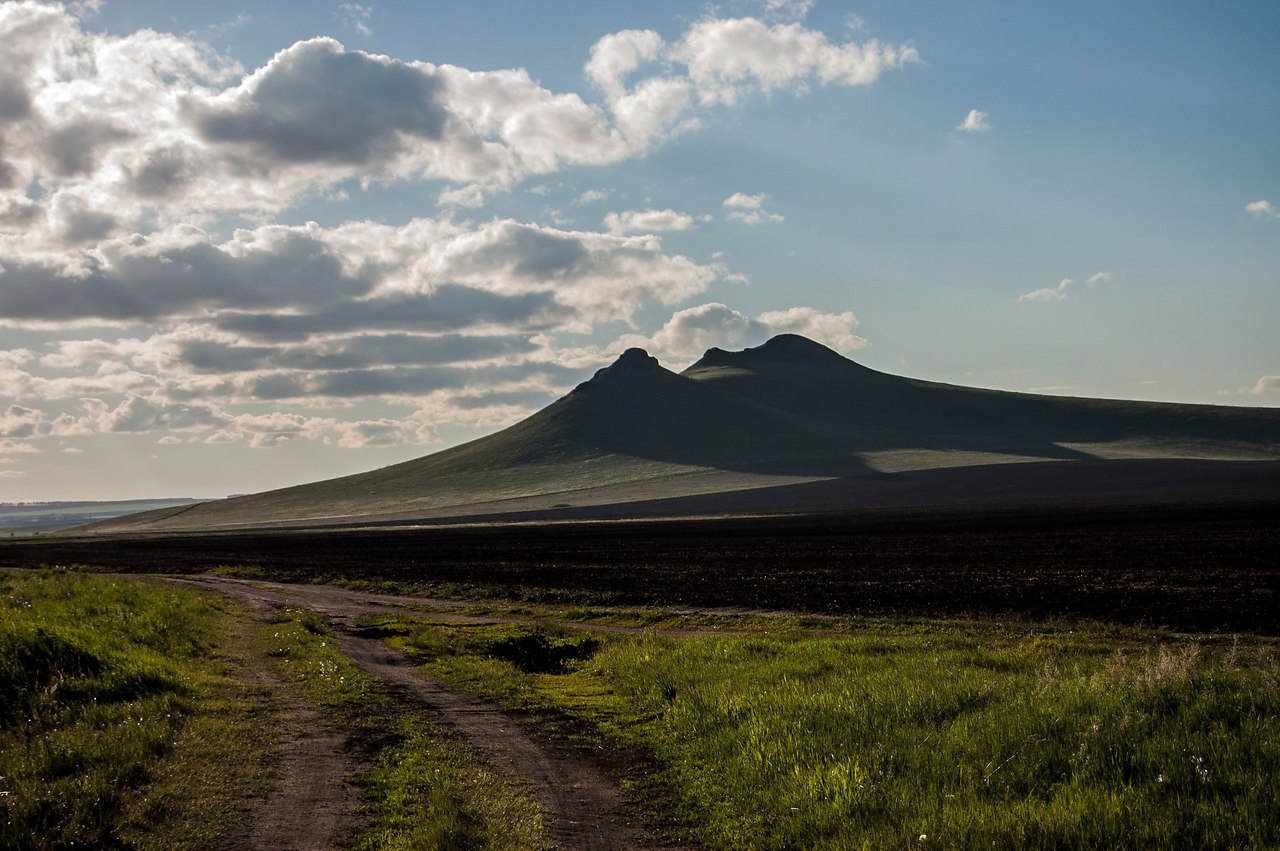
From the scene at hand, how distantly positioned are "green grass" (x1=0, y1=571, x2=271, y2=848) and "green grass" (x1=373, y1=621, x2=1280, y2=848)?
5.29m

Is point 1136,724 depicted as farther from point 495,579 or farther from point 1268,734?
point 495,579

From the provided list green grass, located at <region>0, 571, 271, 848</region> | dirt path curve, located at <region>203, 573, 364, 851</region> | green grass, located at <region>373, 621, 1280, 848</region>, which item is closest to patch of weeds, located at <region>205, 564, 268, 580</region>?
green grass, located at <region>0, 571, 271, 848</region>

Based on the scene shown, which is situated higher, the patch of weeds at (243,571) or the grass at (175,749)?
the grass at (175,749)

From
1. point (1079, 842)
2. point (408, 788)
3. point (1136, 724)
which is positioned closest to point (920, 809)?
point (1079, 842)

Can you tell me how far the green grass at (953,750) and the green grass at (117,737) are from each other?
529 centimetres

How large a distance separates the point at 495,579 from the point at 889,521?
7191cm

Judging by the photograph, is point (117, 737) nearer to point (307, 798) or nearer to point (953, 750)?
point (307, 798)

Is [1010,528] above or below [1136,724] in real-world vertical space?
below

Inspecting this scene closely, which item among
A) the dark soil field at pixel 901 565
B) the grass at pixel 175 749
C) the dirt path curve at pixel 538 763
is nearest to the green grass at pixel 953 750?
the dirt path curve at pixel 538 763

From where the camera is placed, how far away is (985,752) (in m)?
11.2

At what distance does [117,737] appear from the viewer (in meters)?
13.3

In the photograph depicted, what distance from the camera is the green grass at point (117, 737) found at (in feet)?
33.5

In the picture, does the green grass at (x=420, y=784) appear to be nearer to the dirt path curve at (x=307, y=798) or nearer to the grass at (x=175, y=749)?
the grass at (x=175, y=749)

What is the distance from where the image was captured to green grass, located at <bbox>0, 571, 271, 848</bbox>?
1021cm
